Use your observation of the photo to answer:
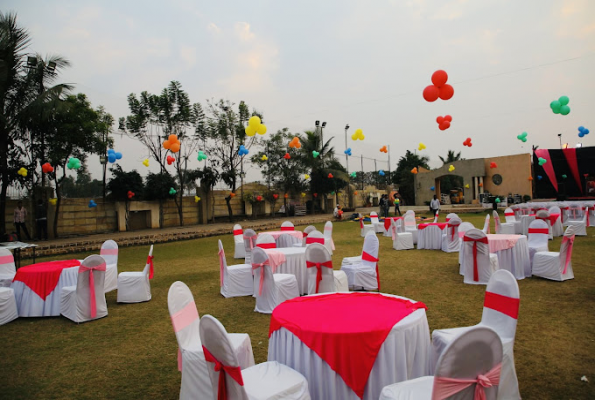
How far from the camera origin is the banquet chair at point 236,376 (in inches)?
80.7

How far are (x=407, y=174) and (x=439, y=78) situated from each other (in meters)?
27.4

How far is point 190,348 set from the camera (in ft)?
10.0

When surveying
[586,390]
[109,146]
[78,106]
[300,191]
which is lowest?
[586,390]

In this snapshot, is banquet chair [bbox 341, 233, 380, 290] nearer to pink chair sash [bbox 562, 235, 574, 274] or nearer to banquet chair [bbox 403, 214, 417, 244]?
pink chair sash [bbox 562, 235, 574, 274]

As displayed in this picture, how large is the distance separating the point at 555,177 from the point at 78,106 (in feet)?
98.4

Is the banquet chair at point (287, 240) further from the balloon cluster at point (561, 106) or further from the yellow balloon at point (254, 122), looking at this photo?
the balloon cluster at point (561, 106)

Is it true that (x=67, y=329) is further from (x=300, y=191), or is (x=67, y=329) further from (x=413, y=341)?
(x=300, y=191)

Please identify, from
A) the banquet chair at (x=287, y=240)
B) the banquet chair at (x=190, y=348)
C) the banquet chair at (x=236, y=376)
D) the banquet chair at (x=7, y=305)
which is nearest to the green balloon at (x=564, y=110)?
the banquet chair at (x=287, y=240)

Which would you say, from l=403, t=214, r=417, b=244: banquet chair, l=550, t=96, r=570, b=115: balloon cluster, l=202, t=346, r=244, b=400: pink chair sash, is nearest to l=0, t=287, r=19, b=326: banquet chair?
l=202, t=346, r=244, b=400: pink chair sash

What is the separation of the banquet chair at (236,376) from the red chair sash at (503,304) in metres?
1.68

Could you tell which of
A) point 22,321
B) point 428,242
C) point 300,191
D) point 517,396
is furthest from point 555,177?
Answer: point 22,321

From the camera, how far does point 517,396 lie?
2.85 metres

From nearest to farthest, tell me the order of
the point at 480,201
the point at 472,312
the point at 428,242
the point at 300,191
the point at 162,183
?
the point at 472,312
the point at 428,242
the point at 162,183
the point at 300,191
the point at 480,201

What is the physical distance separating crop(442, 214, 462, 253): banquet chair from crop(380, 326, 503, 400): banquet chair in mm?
8303
